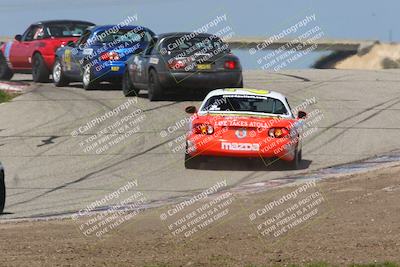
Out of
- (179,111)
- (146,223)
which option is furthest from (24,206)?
(179,111)

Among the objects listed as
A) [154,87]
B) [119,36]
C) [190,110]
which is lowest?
[154,87]

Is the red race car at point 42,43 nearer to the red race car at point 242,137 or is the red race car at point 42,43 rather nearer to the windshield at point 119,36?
the windshield at point 119,36

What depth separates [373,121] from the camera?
62.6 ft

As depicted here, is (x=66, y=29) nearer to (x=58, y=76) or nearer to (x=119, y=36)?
(x=58, y=76)

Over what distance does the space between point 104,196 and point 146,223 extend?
8.86 feet

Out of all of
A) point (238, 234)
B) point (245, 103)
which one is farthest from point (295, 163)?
point (238, 234)

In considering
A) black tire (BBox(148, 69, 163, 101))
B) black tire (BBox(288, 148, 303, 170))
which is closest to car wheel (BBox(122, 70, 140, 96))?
black tire (BBox(148, 69, 163, 101))

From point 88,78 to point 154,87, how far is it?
3.35m

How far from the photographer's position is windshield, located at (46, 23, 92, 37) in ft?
85.1

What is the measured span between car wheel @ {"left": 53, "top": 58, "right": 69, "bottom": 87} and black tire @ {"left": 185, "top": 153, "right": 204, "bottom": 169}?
11264 mm

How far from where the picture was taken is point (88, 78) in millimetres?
23859

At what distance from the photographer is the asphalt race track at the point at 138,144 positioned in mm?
13023

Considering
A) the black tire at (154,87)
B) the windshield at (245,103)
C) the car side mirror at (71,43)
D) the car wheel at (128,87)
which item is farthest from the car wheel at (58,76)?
the windshield at (245,103)

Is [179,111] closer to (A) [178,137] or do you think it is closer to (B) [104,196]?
(A) [178,137]
